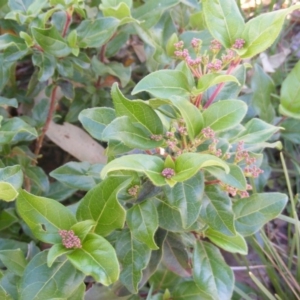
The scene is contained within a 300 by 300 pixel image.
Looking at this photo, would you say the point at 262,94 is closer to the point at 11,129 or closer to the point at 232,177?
the point at 232,177

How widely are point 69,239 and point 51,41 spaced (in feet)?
1.56

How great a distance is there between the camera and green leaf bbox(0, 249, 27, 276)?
0.92m

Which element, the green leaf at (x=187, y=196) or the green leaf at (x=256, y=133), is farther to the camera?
the green leaf at (x=256, y=133)

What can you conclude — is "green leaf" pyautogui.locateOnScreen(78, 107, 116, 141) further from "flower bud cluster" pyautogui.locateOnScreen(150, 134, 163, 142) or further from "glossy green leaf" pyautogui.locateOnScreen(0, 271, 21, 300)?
"glossy green leaf" pyautogui.locateOnScreen(0, 271, 21, 300)

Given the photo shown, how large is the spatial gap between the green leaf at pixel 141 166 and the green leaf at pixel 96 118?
0.58 ft

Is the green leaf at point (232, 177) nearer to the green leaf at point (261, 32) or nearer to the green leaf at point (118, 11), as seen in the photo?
the green leaf at point (261, 32)

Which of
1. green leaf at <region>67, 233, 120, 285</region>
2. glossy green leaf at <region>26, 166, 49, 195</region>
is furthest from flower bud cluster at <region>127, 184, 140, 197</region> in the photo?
glossy green leaf at <region>26, 166, 49, 195</region>

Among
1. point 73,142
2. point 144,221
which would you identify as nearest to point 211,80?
point 144,221

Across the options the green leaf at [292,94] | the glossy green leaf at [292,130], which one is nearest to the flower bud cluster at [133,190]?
the green leaf at [292,94]

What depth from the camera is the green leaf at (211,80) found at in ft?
2.55

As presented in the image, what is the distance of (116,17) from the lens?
1090 millimetres

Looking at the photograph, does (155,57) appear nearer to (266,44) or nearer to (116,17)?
(116,17)

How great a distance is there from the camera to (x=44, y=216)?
821 mm

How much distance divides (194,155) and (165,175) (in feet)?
0.21
